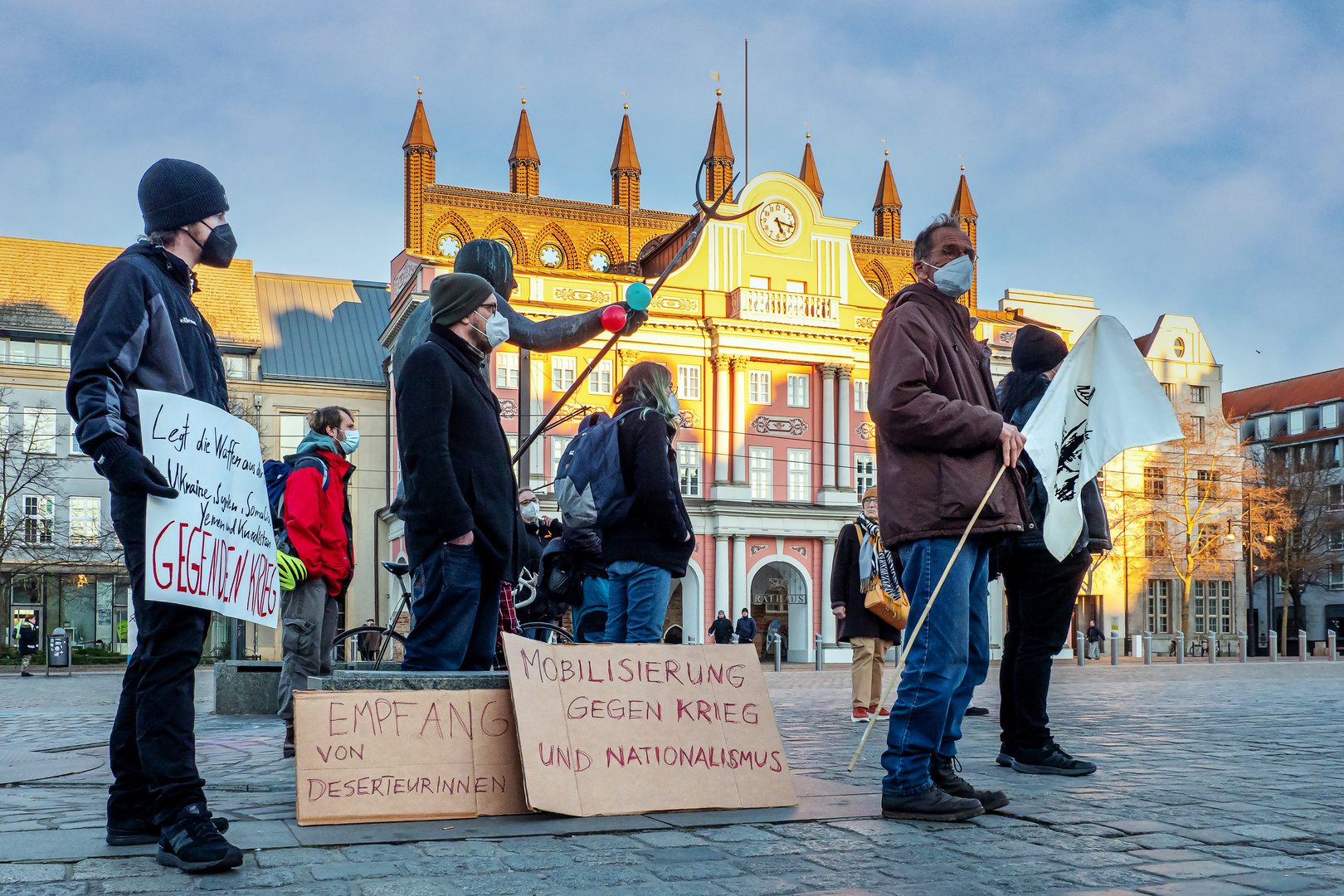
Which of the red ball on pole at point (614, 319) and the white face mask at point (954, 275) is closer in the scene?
the white face mask at point (954, 275)

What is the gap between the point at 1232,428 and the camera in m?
57.3

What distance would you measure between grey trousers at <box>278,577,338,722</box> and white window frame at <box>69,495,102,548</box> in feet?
132

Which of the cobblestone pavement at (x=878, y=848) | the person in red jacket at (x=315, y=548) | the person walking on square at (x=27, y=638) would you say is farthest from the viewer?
the person walking on square at (x=27, y=638)

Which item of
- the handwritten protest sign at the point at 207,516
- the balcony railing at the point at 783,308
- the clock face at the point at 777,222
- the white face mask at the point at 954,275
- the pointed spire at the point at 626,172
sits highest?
the pointed spire at the point at 626,172

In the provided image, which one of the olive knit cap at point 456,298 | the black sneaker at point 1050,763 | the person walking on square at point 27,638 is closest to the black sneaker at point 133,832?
the olive knit cap at point 456,298

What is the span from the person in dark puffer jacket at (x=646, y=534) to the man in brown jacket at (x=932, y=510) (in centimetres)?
201

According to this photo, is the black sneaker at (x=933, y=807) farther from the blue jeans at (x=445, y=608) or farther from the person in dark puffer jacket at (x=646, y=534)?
the person in dark puffer jacket at (x=646, y=534)

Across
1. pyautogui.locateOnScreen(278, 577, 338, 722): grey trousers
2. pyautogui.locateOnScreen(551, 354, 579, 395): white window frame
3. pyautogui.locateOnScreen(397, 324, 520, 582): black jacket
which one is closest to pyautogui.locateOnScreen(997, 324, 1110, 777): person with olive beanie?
pyautogui.locateOnScreen(397, 324, 520, 582): black jacket

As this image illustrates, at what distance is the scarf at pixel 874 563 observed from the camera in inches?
379

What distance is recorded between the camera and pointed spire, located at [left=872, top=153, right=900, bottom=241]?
5953 cm

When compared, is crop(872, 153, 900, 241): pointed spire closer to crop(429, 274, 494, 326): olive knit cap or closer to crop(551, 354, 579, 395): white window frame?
crop(551, 354, 579, 395): white window frame

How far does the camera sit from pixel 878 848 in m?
3.77

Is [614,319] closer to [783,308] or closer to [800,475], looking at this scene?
[783,308]

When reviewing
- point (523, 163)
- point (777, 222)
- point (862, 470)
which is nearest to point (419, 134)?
point (523, 163)
